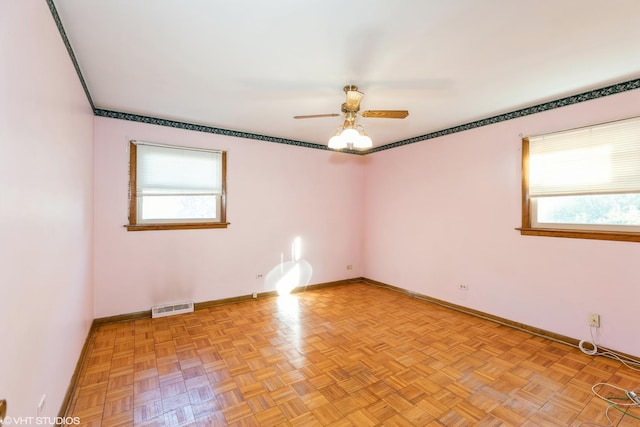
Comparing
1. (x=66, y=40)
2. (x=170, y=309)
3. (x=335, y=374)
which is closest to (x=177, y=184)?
(x=170, y=309)

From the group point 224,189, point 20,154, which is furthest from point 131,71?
point 224,189

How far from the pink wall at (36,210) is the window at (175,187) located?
1201 millimetres

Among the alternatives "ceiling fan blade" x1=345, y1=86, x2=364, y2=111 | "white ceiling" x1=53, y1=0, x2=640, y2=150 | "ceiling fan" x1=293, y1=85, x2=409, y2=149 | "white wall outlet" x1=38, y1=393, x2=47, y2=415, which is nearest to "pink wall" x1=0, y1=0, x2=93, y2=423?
"white wall outlet" x1=38, y1=393, x2=47, y2=415

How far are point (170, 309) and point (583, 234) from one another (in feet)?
15.3

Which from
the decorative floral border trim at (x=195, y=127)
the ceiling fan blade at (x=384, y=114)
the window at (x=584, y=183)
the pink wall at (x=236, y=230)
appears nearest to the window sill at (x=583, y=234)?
the window at (x=584, y=183)

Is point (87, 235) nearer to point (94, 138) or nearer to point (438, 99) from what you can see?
point (94, 138)

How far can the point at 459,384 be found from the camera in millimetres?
2213

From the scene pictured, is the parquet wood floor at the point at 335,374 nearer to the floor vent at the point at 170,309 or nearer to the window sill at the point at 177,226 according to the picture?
the floor vent at the point at 170,309

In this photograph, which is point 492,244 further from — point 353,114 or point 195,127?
point 195,127

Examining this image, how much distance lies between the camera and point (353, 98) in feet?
8.44

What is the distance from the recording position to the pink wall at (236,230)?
3.34 m

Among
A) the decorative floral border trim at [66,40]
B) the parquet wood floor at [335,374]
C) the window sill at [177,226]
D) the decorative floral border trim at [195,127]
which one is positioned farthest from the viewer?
the window sill at [177,226]

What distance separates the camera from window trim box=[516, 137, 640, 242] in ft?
8.39

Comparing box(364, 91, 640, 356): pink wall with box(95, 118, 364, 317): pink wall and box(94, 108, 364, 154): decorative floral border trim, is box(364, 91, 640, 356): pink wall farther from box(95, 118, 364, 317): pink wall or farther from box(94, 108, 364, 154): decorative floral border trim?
box(94, 108, 364, 154): decorative floral border trim
